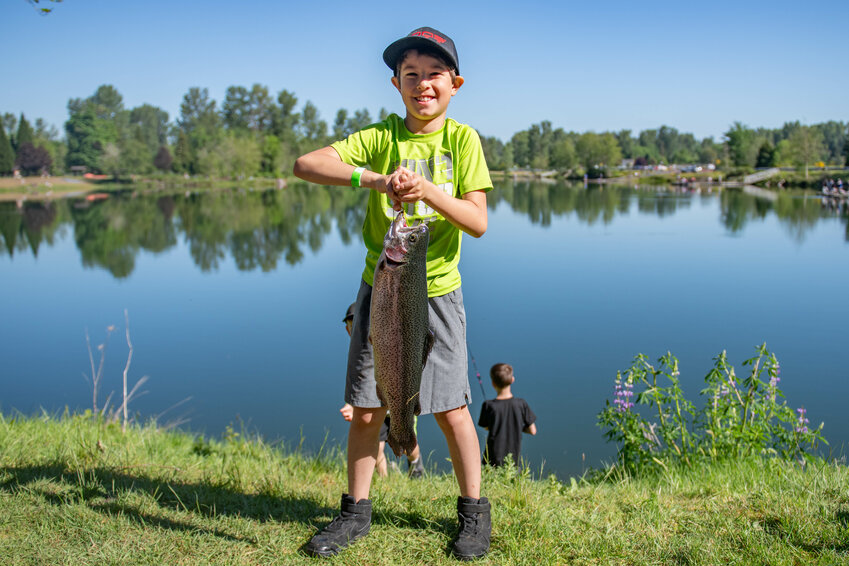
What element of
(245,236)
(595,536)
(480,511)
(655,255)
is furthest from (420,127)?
(245,236)

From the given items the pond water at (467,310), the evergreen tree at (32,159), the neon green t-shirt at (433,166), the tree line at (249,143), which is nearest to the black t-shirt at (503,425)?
the pond water at (467,310)

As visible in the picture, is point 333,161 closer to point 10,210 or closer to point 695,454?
point 695,454

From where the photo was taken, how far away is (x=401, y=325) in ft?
9.57

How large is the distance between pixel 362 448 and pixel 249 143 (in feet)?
309

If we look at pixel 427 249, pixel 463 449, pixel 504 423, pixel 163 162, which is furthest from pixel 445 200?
pixel 163 162

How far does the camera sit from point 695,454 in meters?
5.43

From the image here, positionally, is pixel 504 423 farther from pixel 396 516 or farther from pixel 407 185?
pixel 407 185

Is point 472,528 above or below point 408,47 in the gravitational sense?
below

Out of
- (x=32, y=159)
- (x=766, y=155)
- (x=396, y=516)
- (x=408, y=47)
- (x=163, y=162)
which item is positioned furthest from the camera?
(x=163, y=162)

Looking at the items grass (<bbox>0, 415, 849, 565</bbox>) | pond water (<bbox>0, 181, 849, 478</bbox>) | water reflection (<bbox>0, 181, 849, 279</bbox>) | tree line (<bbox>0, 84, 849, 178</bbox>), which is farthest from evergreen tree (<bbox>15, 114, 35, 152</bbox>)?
grass (<bbox>0, 415, 849, 565</bbox>)

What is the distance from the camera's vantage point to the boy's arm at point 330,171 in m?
2.92

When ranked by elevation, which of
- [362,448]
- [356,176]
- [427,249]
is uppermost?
[356,176]

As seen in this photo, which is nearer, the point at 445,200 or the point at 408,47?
the point at 445,200

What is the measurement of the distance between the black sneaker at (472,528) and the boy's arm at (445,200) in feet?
4.43
